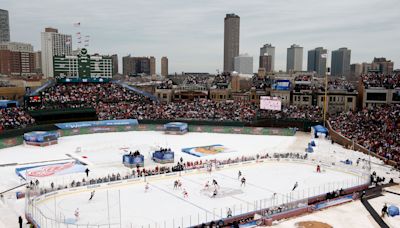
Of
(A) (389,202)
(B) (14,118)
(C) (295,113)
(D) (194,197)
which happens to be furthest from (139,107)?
(A) (389,202)

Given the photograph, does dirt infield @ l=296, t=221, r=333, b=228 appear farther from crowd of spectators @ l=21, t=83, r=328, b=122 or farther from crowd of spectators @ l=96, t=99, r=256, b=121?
crowd of spectators @ l=96, t=99, r=256, b=121

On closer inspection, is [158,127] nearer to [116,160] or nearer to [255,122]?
[255,122]

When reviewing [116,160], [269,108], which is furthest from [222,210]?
[269,108]

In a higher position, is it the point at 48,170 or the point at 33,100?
the point at 33,100

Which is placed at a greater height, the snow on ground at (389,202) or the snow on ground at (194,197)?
the snow on ground at (389,202)

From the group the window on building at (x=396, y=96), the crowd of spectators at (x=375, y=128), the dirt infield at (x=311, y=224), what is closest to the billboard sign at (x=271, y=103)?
the crowd of spectators at (x=375, y=128)

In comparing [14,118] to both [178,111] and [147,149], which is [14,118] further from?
[178,111]

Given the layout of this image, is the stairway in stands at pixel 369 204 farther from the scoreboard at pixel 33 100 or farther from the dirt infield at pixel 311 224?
the scoreboard at pixel 33 100
